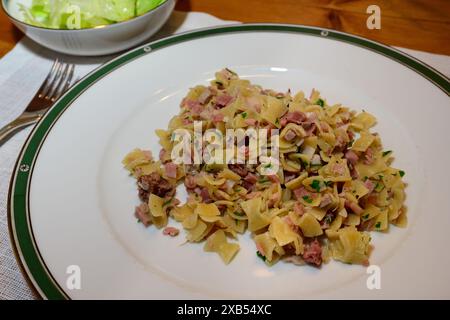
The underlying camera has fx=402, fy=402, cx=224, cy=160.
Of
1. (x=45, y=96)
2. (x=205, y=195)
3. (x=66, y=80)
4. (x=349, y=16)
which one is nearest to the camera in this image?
(x=205, y=195)

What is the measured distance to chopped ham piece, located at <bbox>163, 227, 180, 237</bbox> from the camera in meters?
1.42

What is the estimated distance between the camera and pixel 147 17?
2.05 meters

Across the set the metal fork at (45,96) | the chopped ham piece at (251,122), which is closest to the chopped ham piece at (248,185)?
the chopped ham piece at (251,122)

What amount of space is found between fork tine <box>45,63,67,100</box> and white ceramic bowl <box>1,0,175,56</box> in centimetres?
8

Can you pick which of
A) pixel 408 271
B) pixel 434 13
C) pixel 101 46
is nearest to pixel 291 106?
pixel 408 271

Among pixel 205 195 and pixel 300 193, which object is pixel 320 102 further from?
pixel 205 195

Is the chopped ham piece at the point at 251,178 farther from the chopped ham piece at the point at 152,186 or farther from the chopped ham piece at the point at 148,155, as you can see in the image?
the chopped ham piece at the point at 148,155

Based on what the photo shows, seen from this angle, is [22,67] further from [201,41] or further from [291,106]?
[291,106]

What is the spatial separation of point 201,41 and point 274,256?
1216 millimetres

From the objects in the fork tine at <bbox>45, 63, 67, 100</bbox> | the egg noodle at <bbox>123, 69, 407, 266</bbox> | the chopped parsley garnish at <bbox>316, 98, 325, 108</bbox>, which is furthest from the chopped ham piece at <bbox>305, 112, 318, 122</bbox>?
the fork tine at <bbox>45, 63, 67, 100</bbox>

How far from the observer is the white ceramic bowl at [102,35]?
77.9 inches

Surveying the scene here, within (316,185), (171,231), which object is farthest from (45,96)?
(316,185)

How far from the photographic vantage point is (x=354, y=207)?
1.39 meters

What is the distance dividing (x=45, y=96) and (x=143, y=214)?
0.92 m
